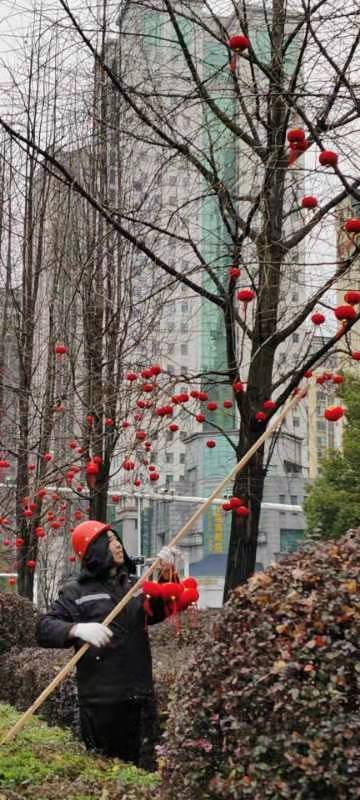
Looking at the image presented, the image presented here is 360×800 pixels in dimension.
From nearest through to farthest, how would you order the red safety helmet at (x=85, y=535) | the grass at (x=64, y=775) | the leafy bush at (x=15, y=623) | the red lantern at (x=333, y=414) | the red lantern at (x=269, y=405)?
1. the grass at (x=64, y=775)
2. the red safety helmet at (x=85, y=535)
3. the red lantern at (x=333, y=414)
4. the red lantern at (x=269, y=405)
5. the leafy bush at (x=15, y=623)

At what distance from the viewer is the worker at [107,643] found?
4.84 metres

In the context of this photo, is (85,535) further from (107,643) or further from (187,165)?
(187,165)

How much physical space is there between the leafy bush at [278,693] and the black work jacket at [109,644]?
4.00 ft

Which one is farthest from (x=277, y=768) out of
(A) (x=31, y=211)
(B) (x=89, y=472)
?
(A) (x=31, y=211)

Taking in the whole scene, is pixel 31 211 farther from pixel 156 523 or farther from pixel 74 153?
pixel 156 523

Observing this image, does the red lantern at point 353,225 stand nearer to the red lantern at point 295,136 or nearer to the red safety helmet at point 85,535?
the red lantern at point 295,136

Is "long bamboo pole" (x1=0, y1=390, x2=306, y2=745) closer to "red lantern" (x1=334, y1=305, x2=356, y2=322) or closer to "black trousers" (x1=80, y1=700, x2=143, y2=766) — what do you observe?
"black trousers" (x1=80, y1=700, x2=143, y2=766)

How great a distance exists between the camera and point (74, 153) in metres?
11.3

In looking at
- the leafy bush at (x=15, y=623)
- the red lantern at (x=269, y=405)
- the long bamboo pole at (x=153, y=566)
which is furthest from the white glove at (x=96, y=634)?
the leafy bush at (x=15, y=623)

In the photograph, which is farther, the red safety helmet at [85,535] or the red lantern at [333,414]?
the red lantern at [333,414]

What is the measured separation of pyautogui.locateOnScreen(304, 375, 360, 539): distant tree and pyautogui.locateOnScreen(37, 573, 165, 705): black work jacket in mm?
30097

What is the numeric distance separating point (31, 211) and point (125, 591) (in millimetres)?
9392

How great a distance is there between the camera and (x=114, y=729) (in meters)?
4.91

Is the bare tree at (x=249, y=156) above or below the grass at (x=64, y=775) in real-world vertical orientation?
above
